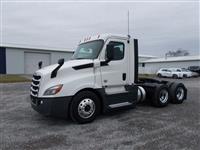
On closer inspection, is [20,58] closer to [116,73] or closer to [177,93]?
[177,93]

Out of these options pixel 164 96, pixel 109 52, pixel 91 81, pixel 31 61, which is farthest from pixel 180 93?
pixel 31 61

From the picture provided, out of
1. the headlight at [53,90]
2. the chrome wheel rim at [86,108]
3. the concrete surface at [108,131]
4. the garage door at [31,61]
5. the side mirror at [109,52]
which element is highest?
the garage door at [31,61]

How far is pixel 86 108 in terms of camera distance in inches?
206

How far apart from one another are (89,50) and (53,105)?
205cm

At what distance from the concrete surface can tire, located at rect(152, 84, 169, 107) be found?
2.29 feet

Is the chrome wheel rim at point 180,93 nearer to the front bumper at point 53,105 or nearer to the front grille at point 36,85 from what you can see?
the front bumper at point 53,105

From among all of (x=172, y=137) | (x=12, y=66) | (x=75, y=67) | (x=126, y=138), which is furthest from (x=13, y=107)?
(x=12, y=66)

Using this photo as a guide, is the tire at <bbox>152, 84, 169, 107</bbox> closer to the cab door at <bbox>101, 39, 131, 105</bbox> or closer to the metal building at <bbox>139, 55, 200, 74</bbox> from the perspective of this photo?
the cab door at <bbox>101, 39, 131, 105</bbox>

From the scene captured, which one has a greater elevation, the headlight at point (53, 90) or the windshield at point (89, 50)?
the windshield at point (89, 50)

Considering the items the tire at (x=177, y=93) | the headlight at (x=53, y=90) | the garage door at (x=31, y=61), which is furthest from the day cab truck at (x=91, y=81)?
the garage door at (x=31, y=61)

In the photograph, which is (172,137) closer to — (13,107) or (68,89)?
(68,89)

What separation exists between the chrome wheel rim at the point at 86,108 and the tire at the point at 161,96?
2853 mm

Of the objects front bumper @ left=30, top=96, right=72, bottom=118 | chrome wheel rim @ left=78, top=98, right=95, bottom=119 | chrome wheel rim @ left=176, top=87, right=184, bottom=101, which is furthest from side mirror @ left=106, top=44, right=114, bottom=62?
chrome wheel rim @ left=176, top=87, right=184, bottom=101

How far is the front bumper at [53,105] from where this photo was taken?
474 centimetres
